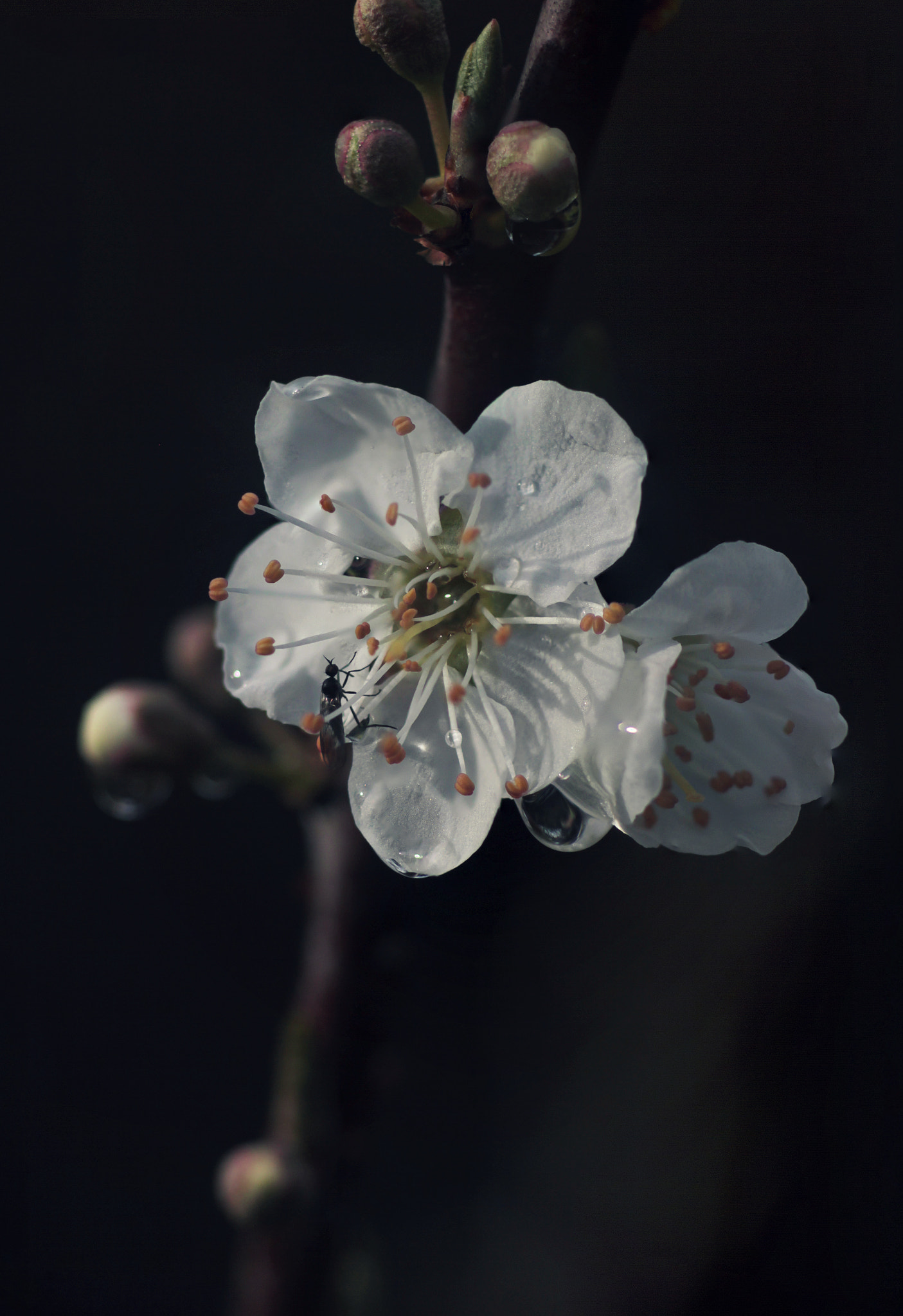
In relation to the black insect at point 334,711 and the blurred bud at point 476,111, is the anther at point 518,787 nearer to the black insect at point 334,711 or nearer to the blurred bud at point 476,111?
the black insect at point 334,711

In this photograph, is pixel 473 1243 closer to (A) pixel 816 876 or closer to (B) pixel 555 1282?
(B) pixel 555 1282

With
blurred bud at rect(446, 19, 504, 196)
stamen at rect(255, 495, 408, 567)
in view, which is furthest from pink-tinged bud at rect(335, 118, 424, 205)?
stamen at rect(255, 495, 408, 567)

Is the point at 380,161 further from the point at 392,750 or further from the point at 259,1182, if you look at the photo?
the point at 259,1182

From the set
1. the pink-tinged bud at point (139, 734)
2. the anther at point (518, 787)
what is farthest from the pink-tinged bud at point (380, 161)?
the pink-tinged bud at point (139, 734)

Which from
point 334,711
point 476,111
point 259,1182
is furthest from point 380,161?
point 259,1182

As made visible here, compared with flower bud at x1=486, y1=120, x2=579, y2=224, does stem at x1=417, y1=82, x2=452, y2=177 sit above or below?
above

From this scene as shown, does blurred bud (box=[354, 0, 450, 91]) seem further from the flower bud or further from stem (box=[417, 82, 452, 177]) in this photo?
the flower bud

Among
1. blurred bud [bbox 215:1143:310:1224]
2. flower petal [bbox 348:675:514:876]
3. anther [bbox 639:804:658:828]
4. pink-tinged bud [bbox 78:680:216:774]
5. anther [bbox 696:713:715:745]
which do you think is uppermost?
anther [bbox 696:713:715:745]
